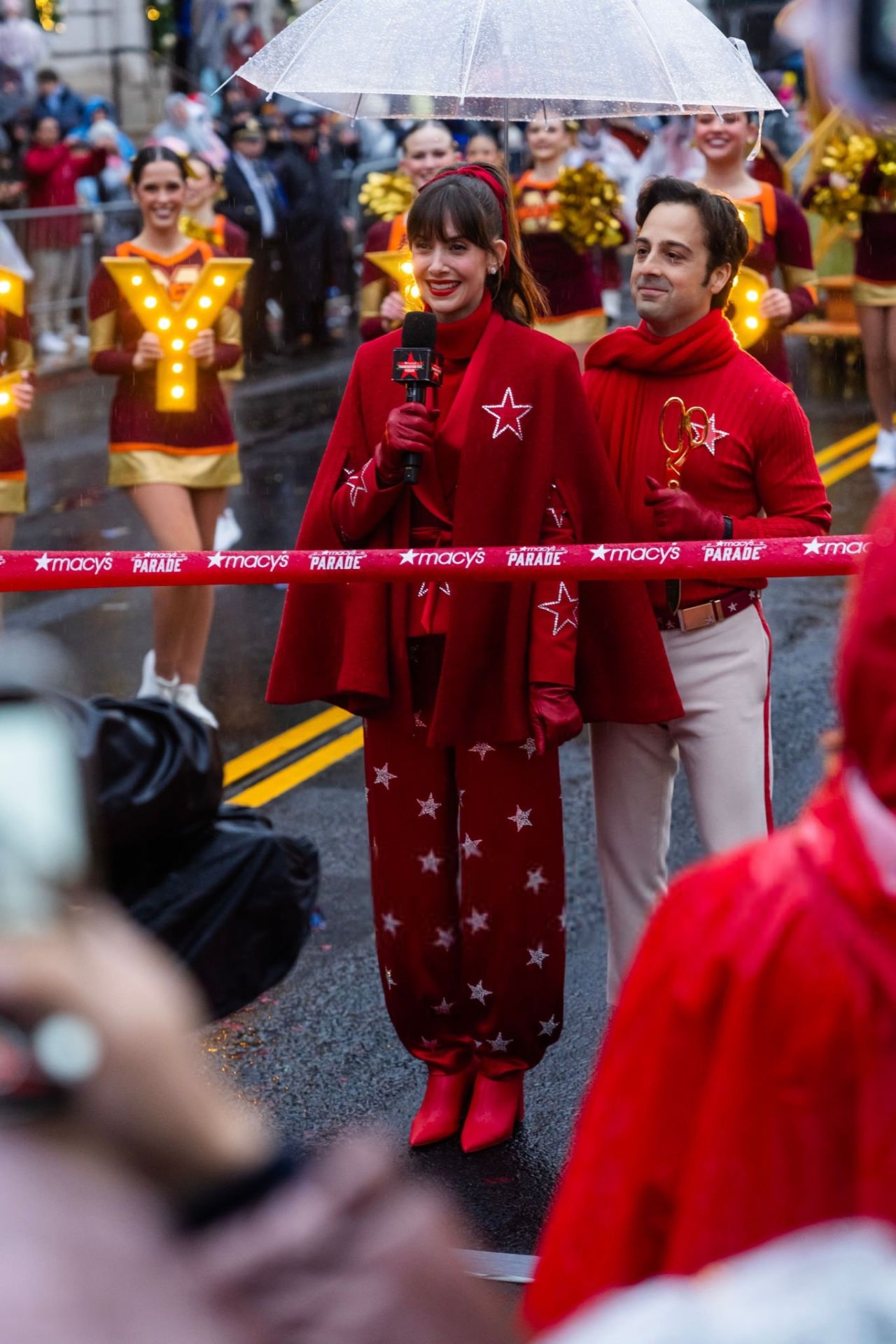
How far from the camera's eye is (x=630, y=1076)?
5.49 ft

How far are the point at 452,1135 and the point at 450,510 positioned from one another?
1362 millimetres

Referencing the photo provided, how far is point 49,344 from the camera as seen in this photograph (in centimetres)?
1612

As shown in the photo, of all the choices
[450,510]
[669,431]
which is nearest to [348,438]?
[450,510]

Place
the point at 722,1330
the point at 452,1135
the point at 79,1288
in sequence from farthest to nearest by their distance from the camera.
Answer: the point at 452,1135 < the point at 722,1330 < the point at 79,1288

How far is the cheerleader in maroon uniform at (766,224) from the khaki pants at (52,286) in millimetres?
9170

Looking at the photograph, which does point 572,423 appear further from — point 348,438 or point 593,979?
point 593,979

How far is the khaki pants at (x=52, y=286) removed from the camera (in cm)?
1599

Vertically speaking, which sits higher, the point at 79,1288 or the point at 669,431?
the point at 79,1288

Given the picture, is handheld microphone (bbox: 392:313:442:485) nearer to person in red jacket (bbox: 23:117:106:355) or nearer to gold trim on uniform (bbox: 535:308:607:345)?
gold trim on uniform (bbox: 535:308:607:345)

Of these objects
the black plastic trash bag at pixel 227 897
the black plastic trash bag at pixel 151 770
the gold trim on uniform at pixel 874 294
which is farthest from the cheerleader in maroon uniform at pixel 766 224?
the black plastic trash bag at pixel 151 770

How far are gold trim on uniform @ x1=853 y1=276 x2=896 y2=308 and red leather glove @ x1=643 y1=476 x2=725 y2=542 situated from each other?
7402mm

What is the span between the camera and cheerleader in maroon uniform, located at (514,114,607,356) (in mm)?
10461

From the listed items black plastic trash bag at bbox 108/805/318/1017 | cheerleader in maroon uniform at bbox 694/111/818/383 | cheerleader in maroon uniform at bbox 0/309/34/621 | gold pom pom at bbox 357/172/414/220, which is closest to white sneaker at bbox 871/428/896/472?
cheerleader in maroon uniform at bbox 694/111/818/383

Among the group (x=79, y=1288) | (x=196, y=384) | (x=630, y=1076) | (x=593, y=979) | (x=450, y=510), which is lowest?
(x=593, y=979)
